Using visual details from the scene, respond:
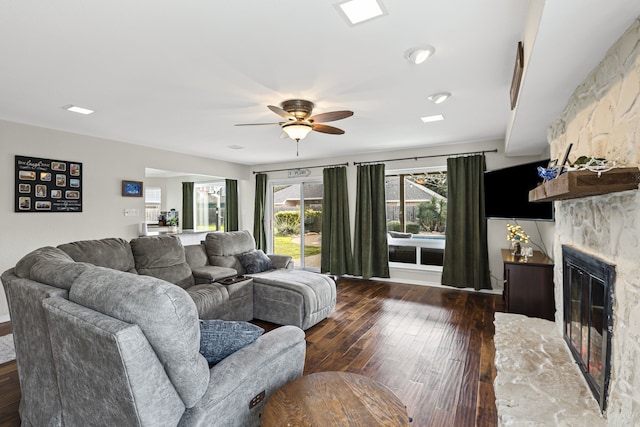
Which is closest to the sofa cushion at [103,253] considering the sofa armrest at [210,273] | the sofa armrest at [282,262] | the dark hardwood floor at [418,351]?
the sofa armrest at [210,273]

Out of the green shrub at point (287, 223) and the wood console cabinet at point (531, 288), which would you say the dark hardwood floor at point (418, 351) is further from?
the green shrub at point (287, 223)

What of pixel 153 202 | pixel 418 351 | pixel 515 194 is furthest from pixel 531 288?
pixel 153 202

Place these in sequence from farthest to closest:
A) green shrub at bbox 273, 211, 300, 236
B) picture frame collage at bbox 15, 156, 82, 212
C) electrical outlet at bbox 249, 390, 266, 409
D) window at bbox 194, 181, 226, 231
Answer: window at bbox 194, 181, 226, 231 → green shrub at bbox 273, 211, 300, 236 → picture frame collage at bbox 15, 156, 82, 212 → electrical outlet at bbox 249, 390, 266, 409

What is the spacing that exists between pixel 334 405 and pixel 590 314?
5.68ft

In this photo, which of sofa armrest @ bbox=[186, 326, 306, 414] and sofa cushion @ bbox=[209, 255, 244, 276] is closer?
sofa armrest @ bbox=[186, 326, 306, 414]

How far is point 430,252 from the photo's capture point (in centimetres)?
550

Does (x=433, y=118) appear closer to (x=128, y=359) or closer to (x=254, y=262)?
(x=254, y=262)

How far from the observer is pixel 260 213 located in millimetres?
7078

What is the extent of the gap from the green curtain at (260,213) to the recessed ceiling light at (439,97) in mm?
4631

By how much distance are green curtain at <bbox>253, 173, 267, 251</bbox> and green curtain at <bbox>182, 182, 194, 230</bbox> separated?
227cm

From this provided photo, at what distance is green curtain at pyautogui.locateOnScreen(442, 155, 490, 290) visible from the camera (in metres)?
4.79

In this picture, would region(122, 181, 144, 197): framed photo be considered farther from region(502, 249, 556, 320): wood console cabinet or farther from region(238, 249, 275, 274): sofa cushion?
region(502, 249, 556, 320): wood console cabinet

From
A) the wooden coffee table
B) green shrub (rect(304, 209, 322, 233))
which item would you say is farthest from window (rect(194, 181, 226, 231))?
the wooden coffee table

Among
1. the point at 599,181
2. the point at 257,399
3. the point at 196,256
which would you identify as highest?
the point at 599,181
